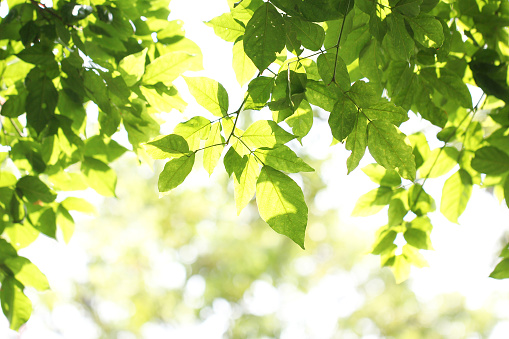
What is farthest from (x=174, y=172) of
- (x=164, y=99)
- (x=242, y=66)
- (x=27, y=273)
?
(x=27, y=273)

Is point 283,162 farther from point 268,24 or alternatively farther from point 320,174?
point 320,174

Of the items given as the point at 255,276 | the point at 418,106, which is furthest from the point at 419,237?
the point at 255,276

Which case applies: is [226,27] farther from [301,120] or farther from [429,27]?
[429,27]

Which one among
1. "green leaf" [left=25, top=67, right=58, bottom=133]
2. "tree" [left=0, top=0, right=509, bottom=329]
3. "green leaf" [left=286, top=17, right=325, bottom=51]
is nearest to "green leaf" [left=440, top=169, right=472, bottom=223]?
"tree" [left=0, top=0, right=509, bottom=329]

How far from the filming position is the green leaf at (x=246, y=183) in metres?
0.71

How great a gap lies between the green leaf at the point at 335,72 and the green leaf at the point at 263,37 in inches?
4.1

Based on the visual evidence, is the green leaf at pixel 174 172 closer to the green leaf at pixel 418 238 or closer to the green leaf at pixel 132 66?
the green leaf at pixel 132 66

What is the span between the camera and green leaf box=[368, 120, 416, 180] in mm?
677

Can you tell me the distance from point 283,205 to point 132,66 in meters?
0.51

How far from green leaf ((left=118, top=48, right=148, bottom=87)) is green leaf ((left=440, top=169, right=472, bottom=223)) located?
807 mm

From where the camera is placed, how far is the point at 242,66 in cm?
80

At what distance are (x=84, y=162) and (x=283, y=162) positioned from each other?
62cm

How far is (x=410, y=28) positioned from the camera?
65cm

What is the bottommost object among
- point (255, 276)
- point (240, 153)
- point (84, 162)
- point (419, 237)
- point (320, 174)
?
point (255, 276)
